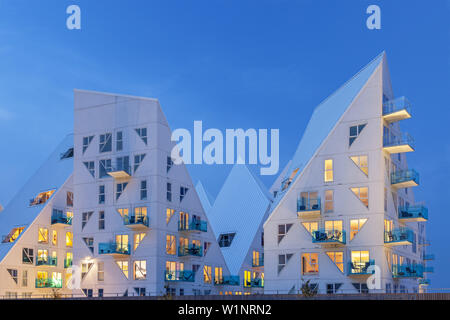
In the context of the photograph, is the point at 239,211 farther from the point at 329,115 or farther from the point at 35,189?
the point at 329,115

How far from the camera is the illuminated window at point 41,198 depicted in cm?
7588

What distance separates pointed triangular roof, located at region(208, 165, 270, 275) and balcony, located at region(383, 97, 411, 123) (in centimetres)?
3193

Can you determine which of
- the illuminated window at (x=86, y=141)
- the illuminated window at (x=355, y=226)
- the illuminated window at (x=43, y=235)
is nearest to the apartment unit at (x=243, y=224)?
the illuminated window at (x=43, y=235)

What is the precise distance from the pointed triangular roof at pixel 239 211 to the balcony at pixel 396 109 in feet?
105

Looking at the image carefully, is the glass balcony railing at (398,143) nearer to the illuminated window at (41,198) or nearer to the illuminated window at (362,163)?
the illuminated window at (362,163)

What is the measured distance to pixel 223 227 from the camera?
8669cm

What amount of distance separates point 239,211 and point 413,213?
109ft

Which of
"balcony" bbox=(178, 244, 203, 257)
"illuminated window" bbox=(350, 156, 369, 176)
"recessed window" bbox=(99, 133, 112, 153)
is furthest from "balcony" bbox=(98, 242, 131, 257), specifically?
"illuminated window" bbox=(350, 156, 369, 176)

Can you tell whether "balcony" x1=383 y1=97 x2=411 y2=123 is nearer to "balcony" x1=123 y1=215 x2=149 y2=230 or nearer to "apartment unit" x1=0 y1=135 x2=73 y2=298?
"balcony" x1=123 y1=215 x2=149 y2=230

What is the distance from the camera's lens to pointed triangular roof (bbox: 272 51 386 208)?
5703 centimetres
